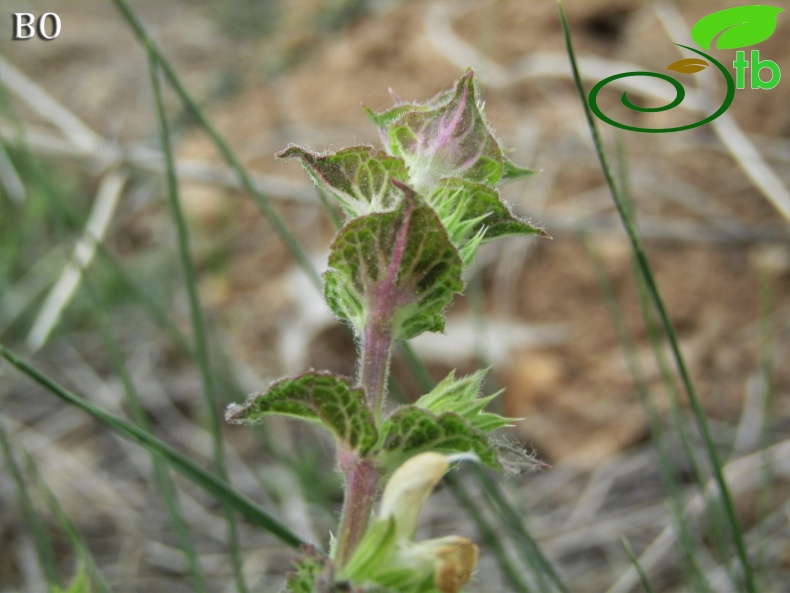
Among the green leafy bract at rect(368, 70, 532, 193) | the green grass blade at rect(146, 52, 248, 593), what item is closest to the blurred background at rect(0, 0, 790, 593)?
the green grass blade at rect(146, 52, 248, 593)

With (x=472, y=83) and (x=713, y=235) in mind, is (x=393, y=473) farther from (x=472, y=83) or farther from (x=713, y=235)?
(x=713, y=235)

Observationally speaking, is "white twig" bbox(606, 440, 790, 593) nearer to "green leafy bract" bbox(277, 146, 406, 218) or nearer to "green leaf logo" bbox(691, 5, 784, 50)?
"green leaf logo" bbox(691, 5, 784, 50)

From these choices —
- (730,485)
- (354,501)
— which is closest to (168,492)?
(354,501)

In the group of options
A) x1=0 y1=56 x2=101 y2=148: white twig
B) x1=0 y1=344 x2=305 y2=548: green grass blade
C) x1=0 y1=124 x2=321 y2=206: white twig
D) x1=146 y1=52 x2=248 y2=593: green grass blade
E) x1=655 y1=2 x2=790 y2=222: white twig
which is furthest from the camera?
x1=0 y1=56 x2=101 y2=148: white twig

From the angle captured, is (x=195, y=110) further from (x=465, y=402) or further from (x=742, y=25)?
(x=742, y=25)

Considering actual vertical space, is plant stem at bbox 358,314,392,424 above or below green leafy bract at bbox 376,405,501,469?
above

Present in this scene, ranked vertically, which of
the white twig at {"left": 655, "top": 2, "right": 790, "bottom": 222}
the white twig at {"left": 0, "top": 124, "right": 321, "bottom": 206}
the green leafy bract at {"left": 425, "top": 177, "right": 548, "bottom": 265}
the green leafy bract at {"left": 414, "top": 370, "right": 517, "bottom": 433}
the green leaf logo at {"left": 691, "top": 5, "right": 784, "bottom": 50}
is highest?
the green leaf logo at {"left": 691, "top": 5, "right": 784, "bottom": 50}
